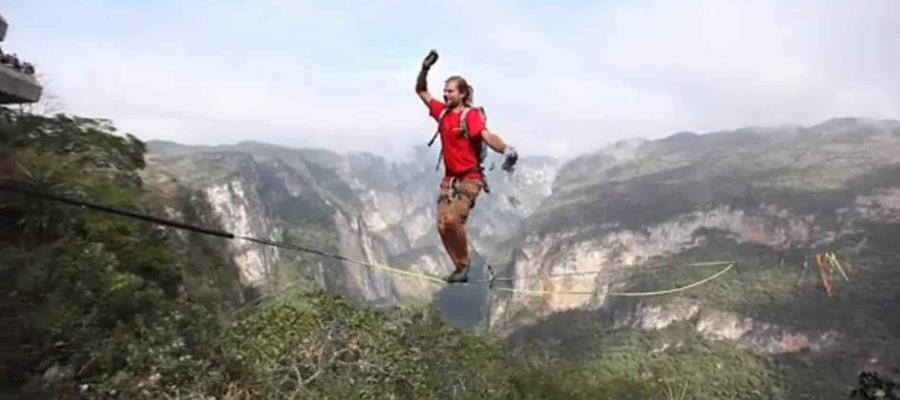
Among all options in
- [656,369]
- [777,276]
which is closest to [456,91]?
[656,369]

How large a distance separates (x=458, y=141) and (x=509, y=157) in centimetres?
78

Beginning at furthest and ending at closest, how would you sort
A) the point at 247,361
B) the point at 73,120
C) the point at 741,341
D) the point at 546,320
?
the point at 546,320 → the point at 741,341 → the point at 73,120 → the point at 247,361

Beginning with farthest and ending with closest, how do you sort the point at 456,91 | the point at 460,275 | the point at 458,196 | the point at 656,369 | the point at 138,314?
the point at 656,369 → the point at 138,314 → the point at 460,275 → the point at 458,196 → the point at 456,91

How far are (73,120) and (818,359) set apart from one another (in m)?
118

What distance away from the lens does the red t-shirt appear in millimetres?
7348

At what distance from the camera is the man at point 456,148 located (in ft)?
24.2

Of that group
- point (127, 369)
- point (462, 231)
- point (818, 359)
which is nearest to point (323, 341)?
point (127, 369)

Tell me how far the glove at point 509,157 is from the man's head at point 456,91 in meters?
0.78

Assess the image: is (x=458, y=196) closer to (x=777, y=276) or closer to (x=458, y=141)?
(x=458, y=141)

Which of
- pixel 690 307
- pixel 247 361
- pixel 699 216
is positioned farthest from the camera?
pixel 699 216

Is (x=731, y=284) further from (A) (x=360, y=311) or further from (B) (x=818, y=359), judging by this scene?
(A) (x=360, y=311)

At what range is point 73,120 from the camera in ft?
59.0

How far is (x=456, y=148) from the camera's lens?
7559 millimetres

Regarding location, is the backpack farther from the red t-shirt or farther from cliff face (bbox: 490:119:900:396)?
cliff face (bbox: 490:119:900:396)
